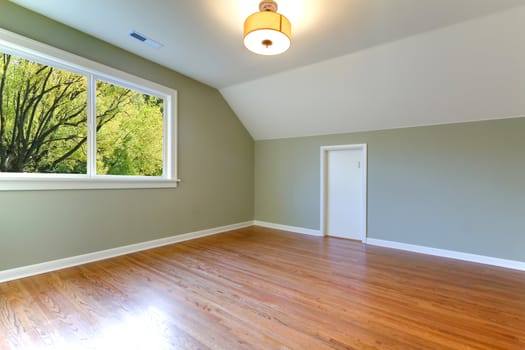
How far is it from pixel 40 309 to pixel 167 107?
119 inches

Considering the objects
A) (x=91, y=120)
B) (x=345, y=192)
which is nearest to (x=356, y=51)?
(x=345, y=192)

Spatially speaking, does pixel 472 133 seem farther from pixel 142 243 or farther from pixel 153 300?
pixel 142 243

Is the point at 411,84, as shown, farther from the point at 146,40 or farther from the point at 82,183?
the point at 82,183

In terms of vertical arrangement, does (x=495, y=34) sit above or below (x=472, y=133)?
above

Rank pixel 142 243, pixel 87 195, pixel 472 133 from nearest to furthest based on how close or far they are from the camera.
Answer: pixel 87 195 < pixel 472 133 < pixel 142 243

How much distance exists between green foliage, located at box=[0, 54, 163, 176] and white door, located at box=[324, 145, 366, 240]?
320cm

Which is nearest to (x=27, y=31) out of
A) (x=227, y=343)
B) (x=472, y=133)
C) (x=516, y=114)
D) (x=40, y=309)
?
(x=40, y=309)

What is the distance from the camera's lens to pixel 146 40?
3178mm

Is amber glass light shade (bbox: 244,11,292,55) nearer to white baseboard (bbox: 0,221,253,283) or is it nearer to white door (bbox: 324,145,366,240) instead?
white door (bbox: 324,145,366,240)

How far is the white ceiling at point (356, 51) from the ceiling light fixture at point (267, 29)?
22cm

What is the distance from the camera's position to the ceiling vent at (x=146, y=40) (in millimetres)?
3053

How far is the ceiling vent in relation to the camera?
3053mm

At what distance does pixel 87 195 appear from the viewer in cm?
318

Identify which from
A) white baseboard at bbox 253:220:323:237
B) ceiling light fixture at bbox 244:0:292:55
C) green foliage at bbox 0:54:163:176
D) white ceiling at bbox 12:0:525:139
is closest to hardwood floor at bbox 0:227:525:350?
green foliage at bbox 0:54:163:176
